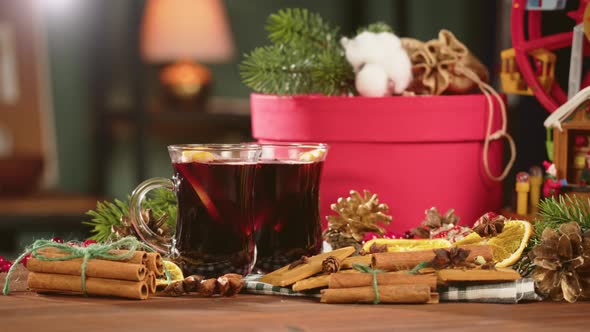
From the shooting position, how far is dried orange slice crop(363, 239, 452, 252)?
1.23 m

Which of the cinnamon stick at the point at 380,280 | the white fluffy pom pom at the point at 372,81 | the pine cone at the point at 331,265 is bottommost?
the cinnamon stick at the point at 380,280

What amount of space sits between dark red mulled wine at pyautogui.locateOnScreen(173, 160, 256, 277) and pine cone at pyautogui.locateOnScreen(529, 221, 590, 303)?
1.24ft

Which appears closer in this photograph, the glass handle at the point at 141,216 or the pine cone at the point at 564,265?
the pine cone at the point at 564,265

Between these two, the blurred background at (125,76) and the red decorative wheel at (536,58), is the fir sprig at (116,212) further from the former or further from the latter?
the blurred background at (125,76)

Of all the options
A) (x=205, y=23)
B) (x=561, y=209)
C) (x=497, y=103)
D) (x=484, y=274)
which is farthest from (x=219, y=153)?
(x=205, y=23)

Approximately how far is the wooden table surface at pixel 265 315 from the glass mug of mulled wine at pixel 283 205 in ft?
0.41

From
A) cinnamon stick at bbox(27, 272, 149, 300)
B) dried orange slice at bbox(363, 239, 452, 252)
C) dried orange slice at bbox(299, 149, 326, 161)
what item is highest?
dried orange slice at bbox(299, 149, 326, 161)

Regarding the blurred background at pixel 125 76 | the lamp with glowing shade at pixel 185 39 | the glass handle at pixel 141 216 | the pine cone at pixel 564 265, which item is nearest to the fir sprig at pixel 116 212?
the glass handle at pixel 141 216

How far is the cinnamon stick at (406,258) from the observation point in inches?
44.3

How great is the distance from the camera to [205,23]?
3.97 metres

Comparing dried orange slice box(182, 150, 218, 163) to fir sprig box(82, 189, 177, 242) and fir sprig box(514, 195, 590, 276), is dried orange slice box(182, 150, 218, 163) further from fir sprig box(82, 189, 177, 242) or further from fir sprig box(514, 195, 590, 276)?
fir sprig box(514, 195, 590, 276)

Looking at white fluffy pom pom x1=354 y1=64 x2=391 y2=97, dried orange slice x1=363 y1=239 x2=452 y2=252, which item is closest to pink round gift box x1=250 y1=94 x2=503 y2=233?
white fluffy pom pom x1=354 y1=64 x2=391 y2=97

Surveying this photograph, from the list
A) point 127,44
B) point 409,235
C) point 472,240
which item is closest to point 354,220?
→ point 409,235

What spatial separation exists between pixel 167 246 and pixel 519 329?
518 millimetres
